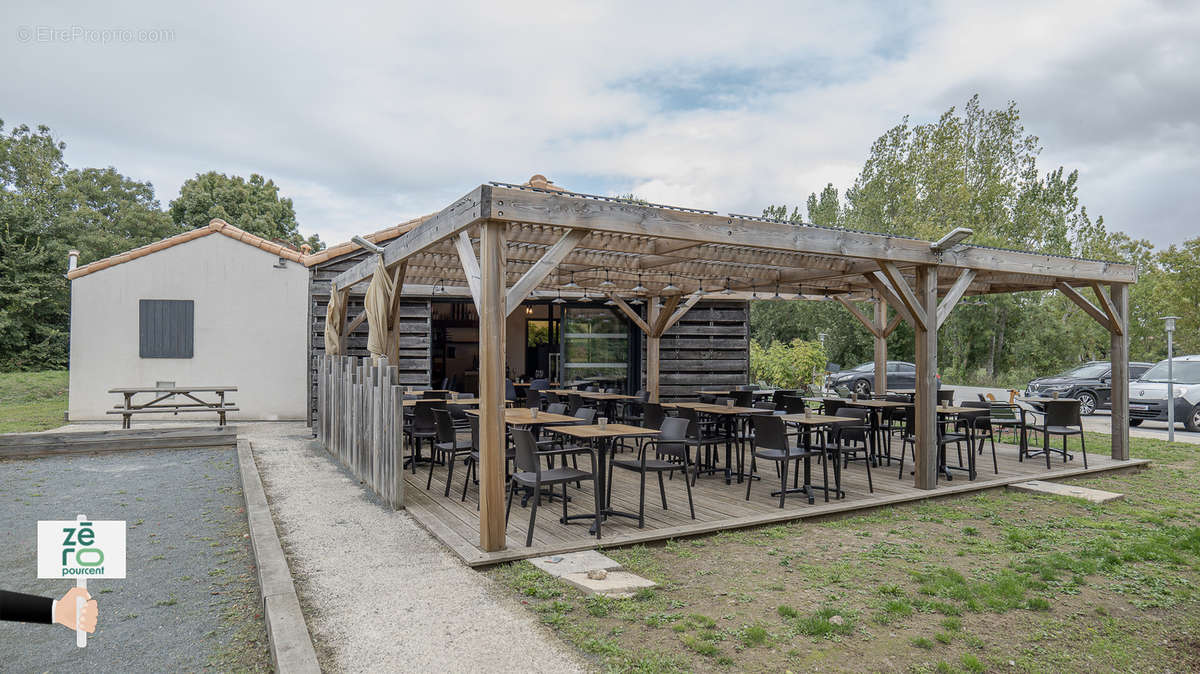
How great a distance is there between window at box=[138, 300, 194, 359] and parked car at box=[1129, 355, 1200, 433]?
18653 millimetres

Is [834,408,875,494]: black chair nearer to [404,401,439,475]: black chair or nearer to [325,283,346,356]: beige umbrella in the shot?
[404,401,439,475]: black chair

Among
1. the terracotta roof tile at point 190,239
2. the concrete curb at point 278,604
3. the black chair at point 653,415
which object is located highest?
the terracotta roof tile at point 190,239

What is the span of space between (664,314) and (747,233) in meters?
6.10

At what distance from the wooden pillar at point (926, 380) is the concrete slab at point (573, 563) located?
4149mm

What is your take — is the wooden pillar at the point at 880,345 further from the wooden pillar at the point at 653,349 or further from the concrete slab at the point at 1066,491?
the concrete slab at the point at 1066,491

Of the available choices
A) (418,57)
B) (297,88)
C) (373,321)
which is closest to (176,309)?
(297,88)

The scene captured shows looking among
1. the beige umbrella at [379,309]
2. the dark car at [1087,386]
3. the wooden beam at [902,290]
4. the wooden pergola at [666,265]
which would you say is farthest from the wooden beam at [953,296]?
the dark car at [1087,386]

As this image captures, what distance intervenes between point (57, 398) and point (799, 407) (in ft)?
62.6

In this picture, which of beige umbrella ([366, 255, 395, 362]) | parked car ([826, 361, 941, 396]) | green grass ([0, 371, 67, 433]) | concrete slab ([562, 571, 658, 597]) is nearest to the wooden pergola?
beige umbrella ([366, 255, 395, 362])

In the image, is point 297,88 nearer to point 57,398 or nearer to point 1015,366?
point 57,398

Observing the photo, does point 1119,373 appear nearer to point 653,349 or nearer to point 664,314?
point 664,314

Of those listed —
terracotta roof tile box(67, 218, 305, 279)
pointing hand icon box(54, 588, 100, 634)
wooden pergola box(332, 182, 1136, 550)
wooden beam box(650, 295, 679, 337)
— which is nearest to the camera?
pointing hand icon box(54, 588, 100, 634)

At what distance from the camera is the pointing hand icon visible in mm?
821

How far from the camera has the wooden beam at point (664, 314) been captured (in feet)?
38.8
